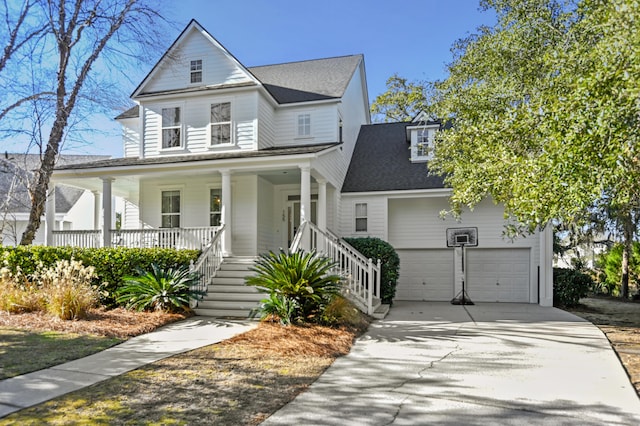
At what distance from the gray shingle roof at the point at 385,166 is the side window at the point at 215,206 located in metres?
4.33

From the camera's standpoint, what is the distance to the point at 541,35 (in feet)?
33.8

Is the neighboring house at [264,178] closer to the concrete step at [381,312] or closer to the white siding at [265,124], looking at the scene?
the white siding at [265,124]

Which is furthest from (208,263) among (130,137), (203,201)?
(130,137)

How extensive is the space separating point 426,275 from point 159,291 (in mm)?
9830

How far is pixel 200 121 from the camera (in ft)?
48.3

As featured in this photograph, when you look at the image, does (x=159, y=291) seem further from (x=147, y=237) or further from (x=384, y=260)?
(x=384, y=260)

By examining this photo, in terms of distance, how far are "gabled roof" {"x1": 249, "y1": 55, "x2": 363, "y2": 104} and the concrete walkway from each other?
30.4 ft

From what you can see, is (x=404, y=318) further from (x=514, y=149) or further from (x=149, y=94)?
(x=149, y=94)

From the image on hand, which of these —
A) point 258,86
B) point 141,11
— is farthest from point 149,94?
point 258,86

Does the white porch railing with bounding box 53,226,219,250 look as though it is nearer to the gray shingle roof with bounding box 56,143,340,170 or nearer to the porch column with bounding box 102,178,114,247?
the porch column with bounding box 102,178,114,247

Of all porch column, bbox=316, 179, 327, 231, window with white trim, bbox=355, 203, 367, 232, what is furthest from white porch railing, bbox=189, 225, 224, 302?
window with white trim, bbox=355, 203, 367, 232

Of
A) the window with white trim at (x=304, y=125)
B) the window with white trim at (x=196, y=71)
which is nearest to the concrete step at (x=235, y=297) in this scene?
the window with white trim at (x=304, y=125)

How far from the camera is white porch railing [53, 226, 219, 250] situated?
12922 mm

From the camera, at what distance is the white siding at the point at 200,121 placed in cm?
1430
